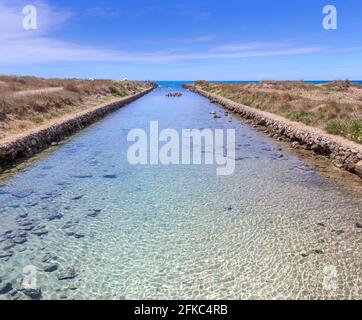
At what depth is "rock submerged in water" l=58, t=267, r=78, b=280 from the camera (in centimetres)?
540

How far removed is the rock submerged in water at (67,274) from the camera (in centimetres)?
540

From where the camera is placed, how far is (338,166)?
11992mm

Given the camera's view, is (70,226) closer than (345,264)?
No

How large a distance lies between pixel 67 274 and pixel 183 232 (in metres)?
2.48

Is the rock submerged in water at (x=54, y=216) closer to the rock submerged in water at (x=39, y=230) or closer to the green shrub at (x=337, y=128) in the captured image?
the rock submerged in water at (x=39, y=230)

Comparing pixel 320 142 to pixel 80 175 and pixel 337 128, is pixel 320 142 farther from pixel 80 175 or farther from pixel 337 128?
pixel 80 175

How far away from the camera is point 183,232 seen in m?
7.02

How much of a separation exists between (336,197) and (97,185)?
684 centimetres

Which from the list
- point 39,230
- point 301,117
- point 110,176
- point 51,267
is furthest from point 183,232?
point 301,117

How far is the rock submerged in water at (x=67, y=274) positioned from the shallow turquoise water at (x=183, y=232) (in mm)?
67

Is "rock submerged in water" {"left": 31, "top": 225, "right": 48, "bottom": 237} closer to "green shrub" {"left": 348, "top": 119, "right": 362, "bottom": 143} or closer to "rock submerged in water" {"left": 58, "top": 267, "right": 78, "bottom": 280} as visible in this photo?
"rock submerged in water" {"left": 58, "top": 267, "right": 78, "bottom": 280}
